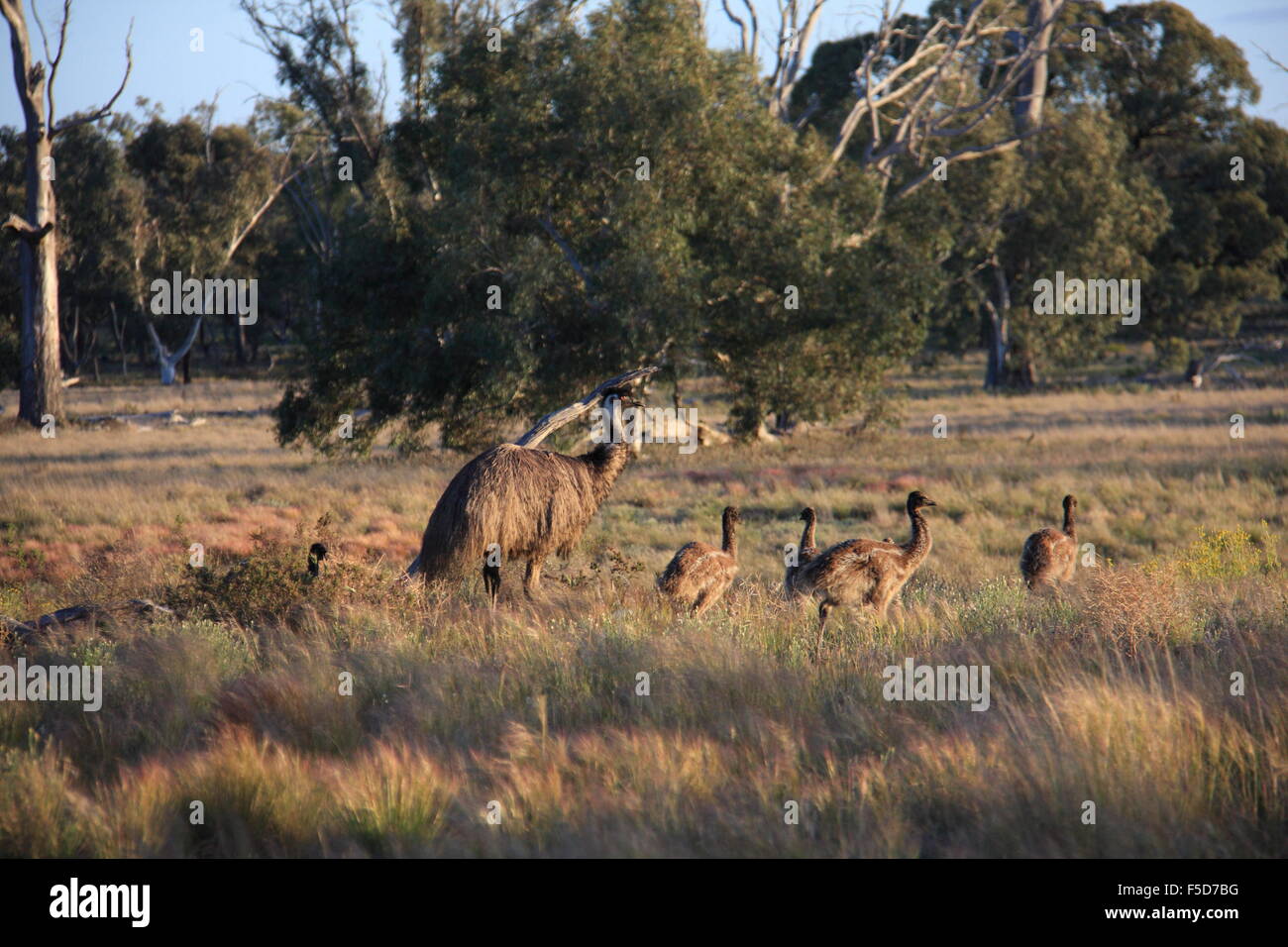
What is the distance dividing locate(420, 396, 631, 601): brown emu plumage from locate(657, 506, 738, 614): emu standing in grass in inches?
43.9

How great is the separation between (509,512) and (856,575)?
2801 mm

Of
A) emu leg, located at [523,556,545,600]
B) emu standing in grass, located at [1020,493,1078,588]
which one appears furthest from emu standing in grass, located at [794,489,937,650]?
emu leg, located at [523,556,545,600]

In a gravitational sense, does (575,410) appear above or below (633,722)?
above

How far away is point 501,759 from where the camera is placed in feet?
15.5

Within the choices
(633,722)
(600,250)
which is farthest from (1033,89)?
(633,722)

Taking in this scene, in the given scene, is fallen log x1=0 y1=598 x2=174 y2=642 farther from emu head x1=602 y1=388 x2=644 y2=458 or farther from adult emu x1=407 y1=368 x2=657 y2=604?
emu head x1=602 y1=388 x2=644 y2=458

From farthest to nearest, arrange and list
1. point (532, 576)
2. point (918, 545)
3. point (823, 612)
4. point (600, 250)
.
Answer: point (600, 250) < point (532, 576) < point (918, 545) < point (823, 612)

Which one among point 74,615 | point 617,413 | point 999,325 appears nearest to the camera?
point 74,615

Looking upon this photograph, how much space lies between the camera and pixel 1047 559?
9.91m

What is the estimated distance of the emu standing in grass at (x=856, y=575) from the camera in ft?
26.5

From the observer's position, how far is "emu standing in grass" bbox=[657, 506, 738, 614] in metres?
8.55

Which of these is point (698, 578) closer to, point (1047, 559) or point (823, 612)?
point (823, 612)
